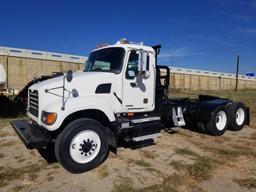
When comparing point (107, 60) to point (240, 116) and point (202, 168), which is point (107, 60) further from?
point (240, 116)

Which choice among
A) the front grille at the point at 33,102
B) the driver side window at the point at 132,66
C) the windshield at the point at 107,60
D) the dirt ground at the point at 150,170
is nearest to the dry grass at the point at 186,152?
the dirt ground at the point at 150,170

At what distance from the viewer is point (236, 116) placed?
9.38m

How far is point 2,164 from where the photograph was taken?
5.58 metres

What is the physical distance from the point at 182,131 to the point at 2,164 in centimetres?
593

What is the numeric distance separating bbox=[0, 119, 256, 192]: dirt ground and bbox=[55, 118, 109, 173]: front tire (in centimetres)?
20

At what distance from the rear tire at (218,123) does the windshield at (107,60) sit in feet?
13.4

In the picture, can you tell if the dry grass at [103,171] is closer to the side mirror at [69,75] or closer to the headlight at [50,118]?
the headlight at [50,118]

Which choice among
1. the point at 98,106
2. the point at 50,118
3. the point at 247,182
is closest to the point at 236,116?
the point at 247,182

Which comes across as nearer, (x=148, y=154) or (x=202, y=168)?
(x=202, y=168)

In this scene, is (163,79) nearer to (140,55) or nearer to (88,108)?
(140,55)

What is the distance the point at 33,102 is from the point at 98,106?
1528mm

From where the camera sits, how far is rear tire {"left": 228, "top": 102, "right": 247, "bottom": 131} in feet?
29.6

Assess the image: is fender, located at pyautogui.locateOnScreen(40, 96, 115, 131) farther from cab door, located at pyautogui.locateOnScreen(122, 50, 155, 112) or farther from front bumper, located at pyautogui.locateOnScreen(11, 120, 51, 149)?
cab door, located at pyautogui.locateOnScreen(122, 50, 155, 112)

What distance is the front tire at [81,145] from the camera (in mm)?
4875
